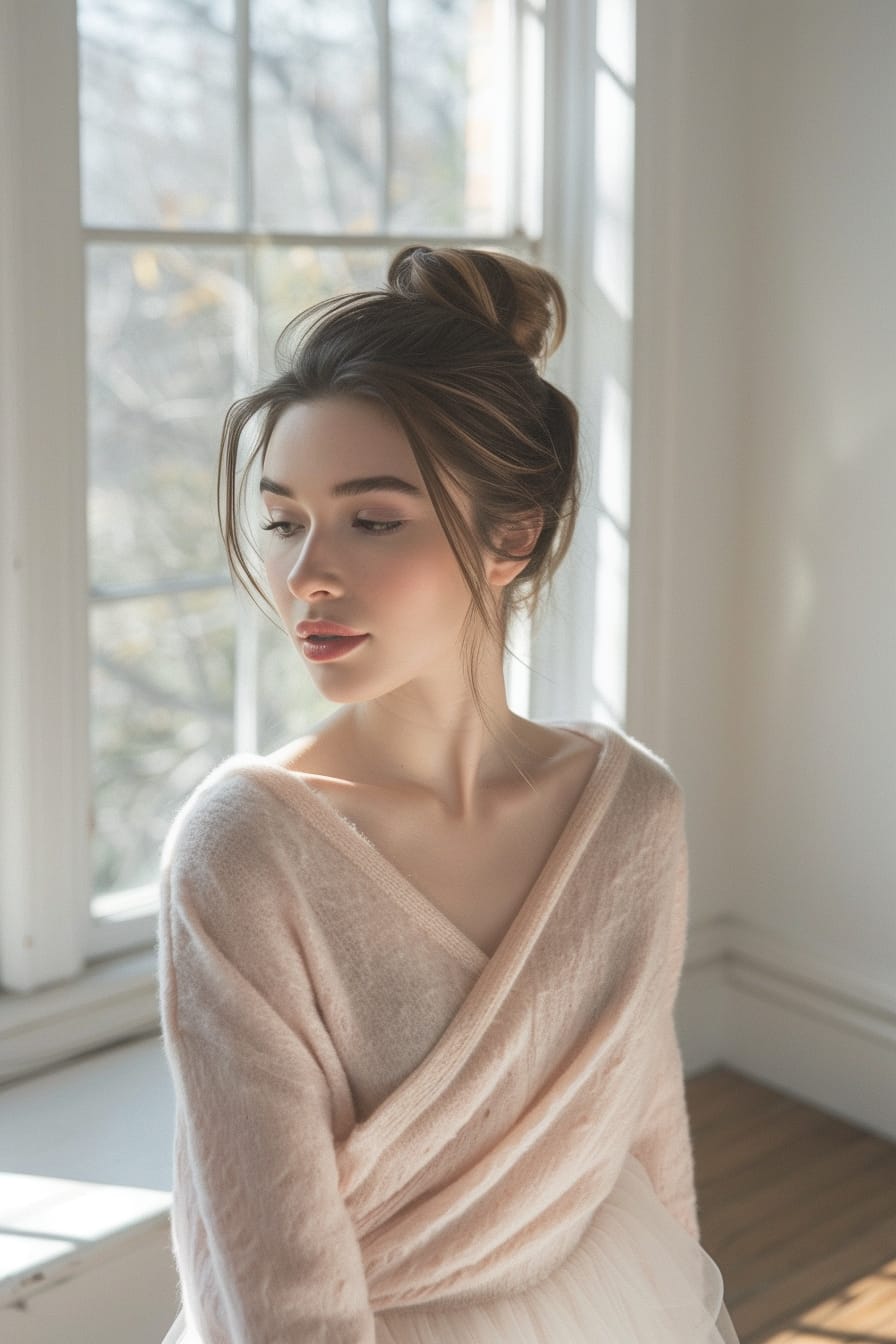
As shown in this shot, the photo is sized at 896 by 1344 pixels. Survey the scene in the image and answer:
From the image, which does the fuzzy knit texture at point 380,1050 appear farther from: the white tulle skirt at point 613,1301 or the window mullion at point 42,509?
the window mullion at point 42,509

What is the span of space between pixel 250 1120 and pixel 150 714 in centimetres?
95

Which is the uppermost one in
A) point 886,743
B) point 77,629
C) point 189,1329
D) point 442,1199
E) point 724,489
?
point 724,489

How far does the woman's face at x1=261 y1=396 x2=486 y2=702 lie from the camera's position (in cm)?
109

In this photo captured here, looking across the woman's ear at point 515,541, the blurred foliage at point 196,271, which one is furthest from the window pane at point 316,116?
the woman's ear at point 515,541

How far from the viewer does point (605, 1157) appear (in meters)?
1.28

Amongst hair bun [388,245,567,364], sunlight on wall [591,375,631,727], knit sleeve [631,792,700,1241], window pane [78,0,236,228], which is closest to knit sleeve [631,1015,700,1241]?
knit sleeve [631,792,700,1241]

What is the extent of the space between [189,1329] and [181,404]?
3.61 ft

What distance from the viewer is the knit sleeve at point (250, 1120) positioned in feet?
3.41

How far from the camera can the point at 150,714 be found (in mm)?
1927

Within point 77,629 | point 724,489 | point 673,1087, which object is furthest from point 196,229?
point 673,1087

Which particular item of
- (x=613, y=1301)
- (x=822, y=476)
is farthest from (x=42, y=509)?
(x=822, y=476)

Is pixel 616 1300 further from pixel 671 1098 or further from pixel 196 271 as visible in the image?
pixel 196 271

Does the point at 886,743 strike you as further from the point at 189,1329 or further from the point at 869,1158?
the point at 189,1329

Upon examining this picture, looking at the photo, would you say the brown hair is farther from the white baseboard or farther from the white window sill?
the white baseboard
